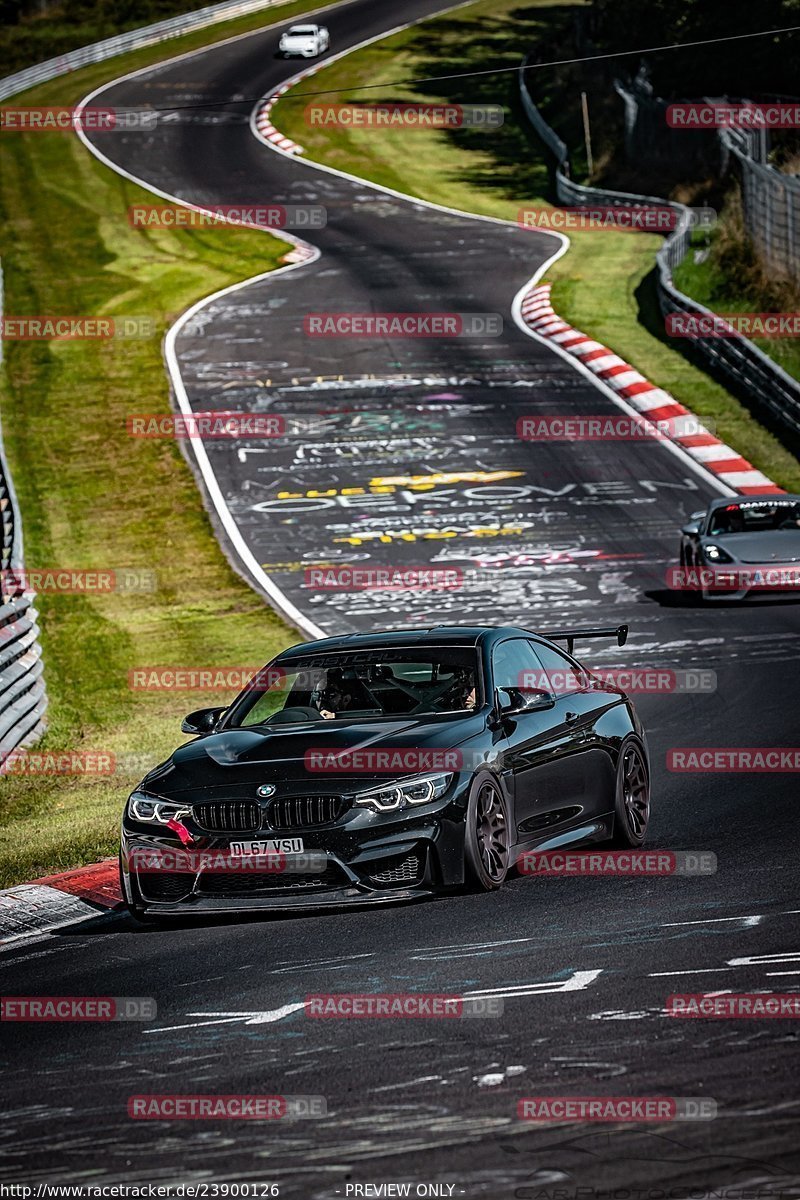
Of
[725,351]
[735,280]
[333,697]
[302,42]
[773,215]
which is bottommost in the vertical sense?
[725,351]

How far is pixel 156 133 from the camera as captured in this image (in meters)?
64.4

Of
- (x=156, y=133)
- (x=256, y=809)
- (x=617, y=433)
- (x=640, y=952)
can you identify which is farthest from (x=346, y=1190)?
(x=156, y=133)

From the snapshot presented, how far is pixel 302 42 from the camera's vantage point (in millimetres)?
73812

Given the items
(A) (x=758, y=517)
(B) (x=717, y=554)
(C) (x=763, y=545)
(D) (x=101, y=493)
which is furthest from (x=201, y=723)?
(D) (x=101, y=493)

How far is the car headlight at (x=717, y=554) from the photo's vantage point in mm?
21766

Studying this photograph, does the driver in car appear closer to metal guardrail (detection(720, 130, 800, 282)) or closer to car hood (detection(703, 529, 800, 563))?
car hood (detection(703, 529, 800, 563))

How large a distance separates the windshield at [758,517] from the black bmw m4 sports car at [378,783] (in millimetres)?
12257

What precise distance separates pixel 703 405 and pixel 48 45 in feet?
177

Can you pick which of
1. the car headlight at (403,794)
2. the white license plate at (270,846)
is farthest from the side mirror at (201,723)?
the car headlight at (403,794)

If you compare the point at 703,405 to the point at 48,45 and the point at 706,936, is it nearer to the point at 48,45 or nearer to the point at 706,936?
the point at 706,936

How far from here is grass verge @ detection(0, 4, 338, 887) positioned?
14938 millimetres

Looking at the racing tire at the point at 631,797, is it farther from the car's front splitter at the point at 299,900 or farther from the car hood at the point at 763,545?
the car hood at the point at 763,545

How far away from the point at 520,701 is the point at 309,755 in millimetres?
1306

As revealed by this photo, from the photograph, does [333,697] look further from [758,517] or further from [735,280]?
[735,280]
